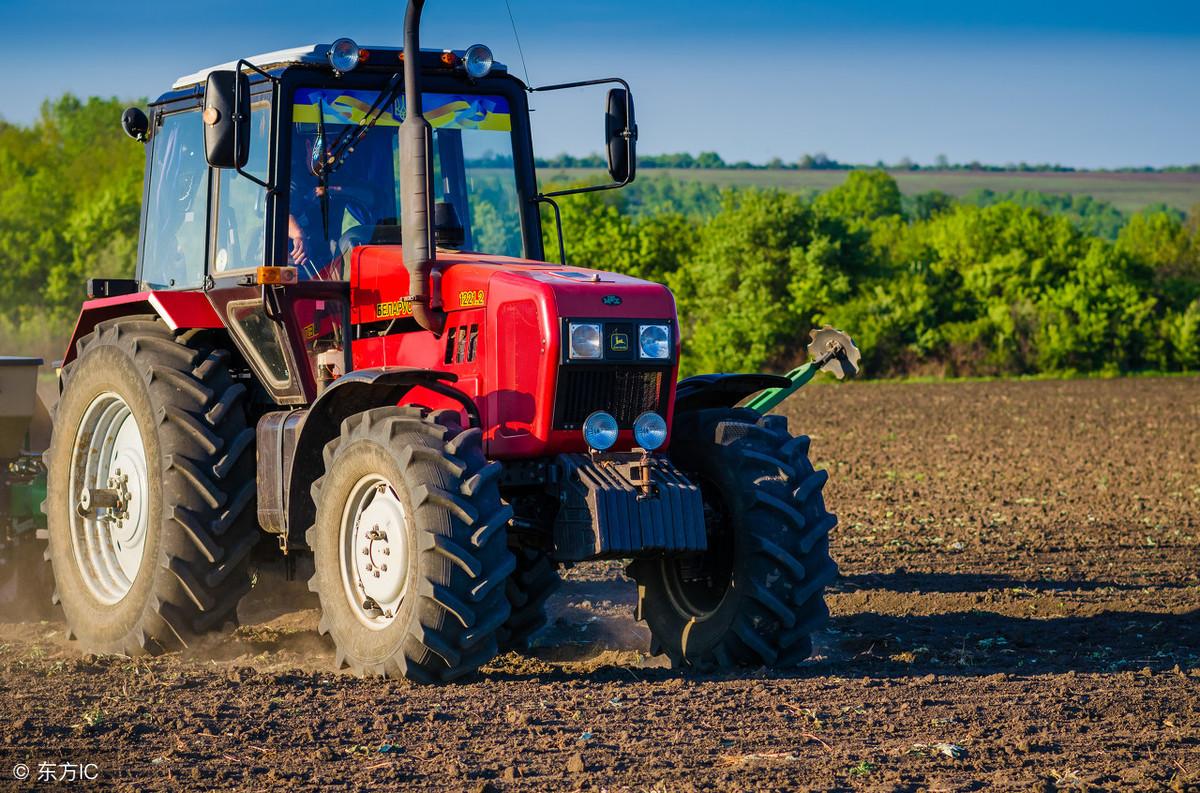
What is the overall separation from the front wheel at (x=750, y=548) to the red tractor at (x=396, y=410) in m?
0.01

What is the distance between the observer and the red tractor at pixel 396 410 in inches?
273

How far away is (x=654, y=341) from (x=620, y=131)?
3.94 ft

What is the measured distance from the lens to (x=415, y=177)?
7012 millimetres

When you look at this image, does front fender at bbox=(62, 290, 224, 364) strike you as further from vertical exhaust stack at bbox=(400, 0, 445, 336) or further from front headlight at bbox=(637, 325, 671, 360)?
front headlight at bbox=(637, 325, 671, 360)

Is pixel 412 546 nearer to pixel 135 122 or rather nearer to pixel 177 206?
pixel 177 206

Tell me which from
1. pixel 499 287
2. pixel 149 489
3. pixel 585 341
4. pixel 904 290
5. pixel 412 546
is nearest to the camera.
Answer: pixel 412 546

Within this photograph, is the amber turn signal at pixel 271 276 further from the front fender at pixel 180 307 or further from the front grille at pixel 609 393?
the front grille at pixel 609 393

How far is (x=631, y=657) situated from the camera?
8.33 metres

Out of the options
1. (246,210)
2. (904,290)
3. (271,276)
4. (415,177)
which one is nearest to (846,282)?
(904,290)

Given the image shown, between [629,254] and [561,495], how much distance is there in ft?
143

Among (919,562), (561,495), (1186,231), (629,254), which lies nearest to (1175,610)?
(919,562)

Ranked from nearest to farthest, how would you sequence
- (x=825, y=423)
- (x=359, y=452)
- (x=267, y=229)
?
(x=359, y=452) < (x=267, y=229) < (x=825, y=423)

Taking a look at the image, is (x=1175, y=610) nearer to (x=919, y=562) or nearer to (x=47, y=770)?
(x=919, y=562)

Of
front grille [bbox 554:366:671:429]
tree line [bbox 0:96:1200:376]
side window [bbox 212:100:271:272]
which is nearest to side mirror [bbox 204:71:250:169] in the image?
side window [bbox 212:100:271:272]
